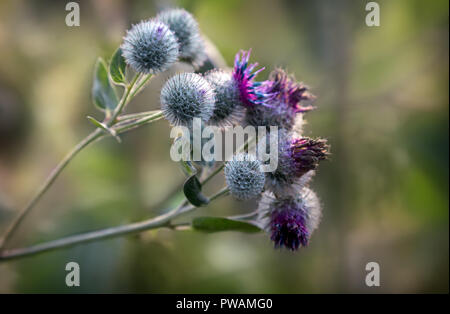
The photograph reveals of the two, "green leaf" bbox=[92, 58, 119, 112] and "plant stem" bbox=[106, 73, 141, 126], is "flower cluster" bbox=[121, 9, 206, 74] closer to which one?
"plant stem" bbox=[106, 73, 141, 126]


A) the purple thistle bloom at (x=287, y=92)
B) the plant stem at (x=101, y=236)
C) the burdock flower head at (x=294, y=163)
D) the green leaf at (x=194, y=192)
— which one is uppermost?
the purple thistle bloom at (x=287, y=92)

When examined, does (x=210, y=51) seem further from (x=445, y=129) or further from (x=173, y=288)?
(x=445, y=129)

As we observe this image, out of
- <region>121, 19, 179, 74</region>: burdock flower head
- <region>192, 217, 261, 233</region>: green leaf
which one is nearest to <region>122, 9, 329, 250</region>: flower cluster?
<region>121, 19, 179, 74</region>: burdock flower head

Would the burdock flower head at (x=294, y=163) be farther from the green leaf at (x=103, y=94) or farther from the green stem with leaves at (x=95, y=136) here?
the green leaf at (x=103, y=94)

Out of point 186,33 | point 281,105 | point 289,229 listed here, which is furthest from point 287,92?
point 289,229

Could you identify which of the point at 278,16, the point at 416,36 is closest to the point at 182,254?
the point at 278,16

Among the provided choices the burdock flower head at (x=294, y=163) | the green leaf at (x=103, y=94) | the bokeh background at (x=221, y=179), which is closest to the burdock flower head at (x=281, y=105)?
the burdock flower head at (x=294, y=163)
